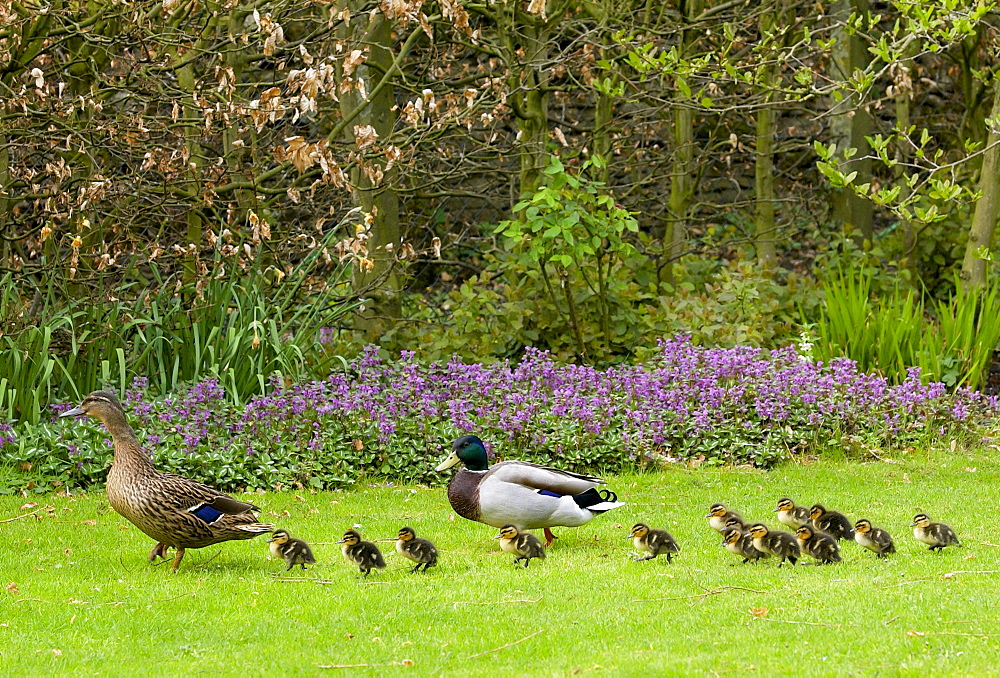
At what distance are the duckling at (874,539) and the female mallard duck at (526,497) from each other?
1387 millimetres

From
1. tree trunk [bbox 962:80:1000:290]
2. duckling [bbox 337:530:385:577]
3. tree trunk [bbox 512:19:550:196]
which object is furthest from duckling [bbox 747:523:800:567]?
tree trunk [bbox 962:80:1000:290]

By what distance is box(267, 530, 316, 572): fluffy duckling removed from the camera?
21.7ft

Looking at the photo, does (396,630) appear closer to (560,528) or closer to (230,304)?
(560,528)

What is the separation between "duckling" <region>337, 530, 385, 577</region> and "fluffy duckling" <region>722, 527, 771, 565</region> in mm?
1924

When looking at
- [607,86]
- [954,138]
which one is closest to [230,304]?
[607,86]

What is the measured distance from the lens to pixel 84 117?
1097 centimetres

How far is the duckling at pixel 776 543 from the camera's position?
21.4 feet

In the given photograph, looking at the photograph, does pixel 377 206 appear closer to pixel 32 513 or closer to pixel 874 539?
pixel 32 513

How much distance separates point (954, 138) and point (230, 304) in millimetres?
11697

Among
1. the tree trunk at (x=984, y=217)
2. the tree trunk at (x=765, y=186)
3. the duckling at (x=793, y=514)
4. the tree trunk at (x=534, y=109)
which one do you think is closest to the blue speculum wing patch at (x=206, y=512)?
the duckling at (x=793, y=514)

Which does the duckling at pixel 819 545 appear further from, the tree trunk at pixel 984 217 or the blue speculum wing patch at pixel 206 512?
the tree trunk at pixel 984 217

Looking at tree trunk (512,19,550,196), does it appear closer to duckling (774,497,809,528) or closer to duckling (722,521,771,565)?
duckling (774,497,809,528)

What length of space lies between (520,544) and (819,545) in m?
1.64

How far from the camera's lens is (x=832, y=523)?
707 cm
